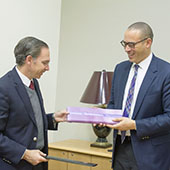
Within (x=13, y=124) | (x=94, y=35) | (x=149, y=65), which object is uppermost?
(x=94, y=35)

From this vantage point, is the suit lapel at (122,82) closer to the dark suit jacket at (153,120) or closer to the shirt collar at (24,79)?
the dark suit jacket at (153,120)

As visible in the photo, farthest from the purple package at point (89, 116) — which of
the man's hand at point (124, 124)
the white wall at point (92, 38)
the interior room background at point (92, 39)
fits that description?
the white wall at point (92, 38)

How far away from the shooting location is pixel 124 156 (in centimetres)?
221


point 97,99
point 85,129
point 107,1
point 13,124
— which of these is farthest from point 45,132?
point 107,1

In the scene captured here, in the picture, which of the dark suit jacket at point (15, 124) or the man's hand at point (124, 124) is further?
the man's hand at point (124, 124)

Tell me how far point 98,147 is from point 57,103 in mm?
1106

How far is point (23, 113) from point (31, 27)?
31.2 inches

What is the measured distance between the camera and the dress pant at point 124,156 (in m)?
2.17

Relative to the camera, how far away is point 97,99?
133 inches

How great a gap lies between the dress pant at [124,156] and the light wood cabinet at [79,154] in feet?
2.74

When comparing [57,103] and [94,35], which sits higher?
[94,35]

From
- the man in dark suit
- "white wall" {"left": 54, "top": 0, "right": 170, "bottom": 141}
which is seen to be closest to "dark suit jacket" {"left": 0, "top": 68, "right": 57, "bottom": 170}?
the man in dark suit

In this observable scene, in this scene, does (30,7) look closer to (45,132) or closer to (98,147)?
(45,132)

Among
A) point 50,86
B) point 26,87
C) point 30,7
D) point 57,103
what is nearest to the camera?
point 26,87
